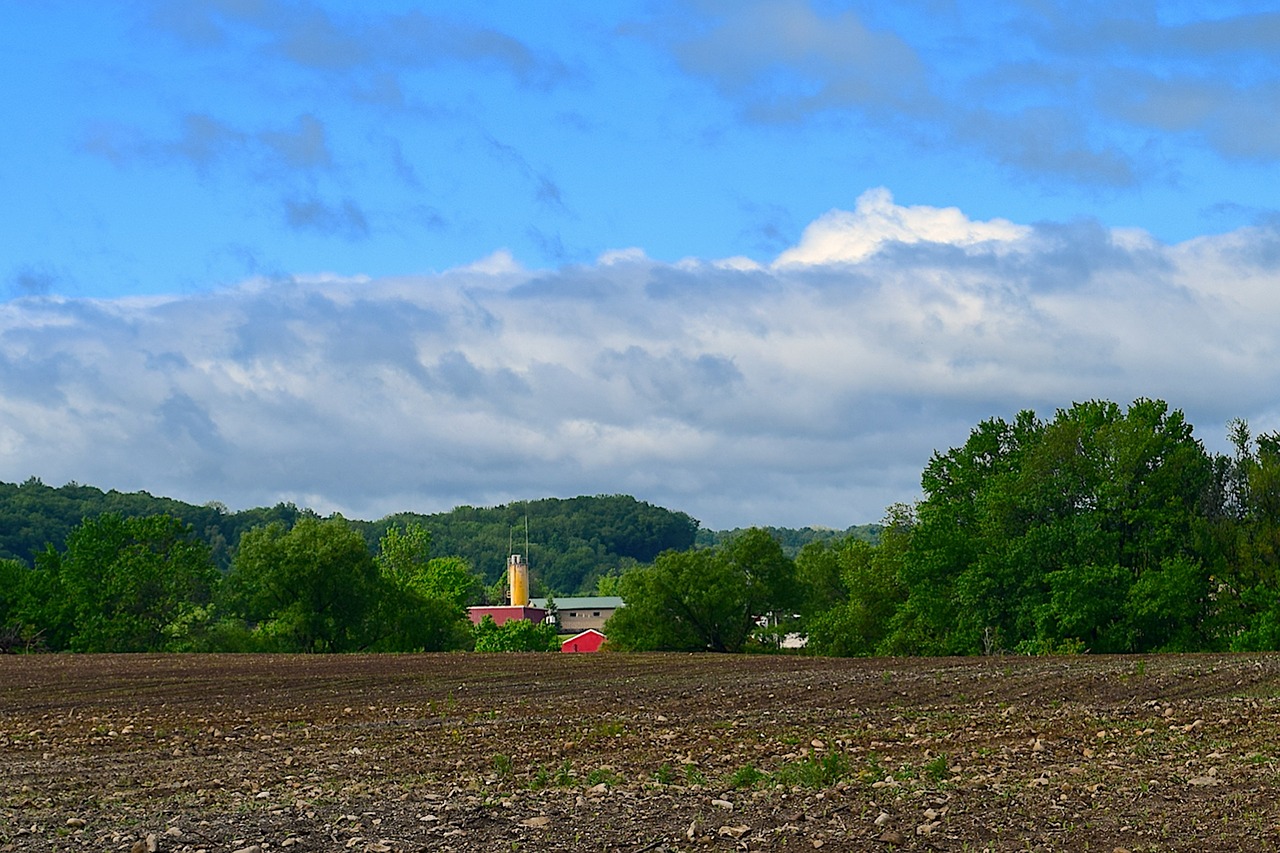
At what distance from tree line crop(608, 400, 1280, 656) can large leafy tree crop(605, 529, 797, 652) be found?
18.1 meters

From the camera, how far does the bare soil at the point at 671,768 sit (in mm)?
15195

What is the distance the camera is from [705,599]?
102312mm

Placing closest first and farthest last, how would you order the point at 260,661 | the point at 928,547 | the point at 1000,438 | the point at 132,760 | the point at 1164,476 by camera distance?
the point at 132,760, the point at 260,661, the point at 1164,476, the point at 928,547, the point at 1000,438

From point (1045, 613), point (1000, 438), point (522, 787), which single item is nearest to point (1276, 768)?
point (522, 787)

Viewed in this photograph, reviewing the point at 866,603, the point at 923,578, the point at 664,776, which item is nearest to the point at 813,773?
the point at 664,776

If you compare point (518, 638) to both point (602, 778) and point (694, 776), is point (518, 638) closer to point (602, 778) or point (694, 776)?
point (602, 778)

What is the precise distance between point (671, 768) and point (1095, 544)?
60619 millimetres

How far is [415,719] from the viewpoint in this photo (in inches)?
1224

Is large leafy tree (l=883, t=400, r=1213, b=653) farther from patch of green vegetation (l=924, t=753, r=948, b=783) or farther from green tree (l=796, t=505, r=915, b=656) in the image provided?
patch of green vegetation (l=924, t=753, r=948, b=783)

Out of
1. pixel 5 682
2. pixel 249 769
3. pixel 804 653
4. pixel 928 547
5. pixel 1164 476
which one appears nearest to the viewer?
pixel 249 769

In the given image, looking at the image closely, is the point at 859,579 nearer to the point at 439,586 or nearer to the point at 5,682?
the point at 5,682

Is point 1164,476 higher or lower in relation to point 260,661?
higher

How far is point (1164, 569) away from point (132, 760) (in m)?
62.2

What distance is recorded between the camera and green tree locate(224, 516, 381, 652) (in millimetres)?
100250
